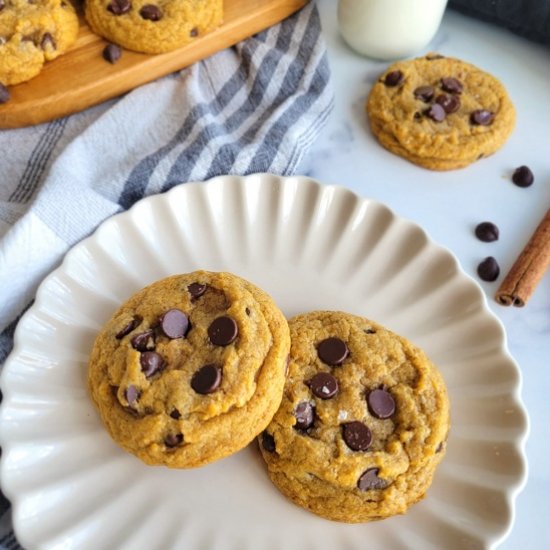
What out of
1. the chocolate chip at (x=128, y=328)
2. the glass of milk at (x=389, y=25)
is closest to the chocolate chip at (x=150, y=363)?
the chocolate chip at (x=128, y=328)

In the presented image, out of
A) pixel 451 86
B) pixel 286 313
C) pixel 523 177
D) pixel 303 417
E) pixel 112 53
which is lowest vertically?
pixel 286 313

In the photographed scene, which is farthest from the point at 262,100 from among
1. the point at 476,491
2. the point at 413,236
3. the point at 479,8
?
the point at 476,491

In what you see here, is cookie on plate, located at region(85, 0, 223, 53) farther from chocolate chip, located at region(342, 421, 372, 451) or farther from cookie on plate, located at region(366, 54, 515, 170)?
chocolate chip, located at region(342, 421, 372, 451)

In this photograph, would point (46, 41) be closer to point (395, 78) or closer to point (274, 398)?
point (395, 78)

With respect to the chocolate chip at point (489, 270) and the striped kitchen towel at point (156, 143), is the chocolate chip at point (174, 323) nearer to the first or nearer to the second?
the striped kitchen towel at point (156, 143)

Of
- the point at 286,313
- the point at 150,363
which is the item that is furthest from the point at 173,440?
the point at 286,313

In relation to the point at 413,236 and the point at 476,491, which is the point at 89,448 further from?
the point at 413,236

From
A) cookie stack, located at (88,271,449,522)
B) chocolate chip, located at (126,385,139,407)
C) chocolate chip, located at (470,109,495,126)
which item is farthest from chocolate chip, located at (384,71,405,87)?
chocolate chip, located at (126,385,139,407)
